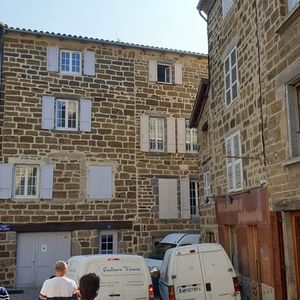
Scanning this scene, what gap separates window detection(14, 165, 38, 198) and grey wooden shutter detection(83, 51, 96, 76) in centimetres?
455

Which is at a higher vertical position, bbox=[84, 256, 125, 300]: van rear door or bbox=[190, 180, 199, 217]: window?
bbox=[190, 180, 199, 217]: window

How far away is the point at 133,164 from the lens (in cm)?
1894

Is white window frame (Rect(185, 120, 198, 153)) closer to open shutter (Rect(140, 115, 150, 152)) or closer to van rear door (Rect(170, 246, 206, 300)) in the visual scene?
open shutter (Rect(140, 115, 150, 152))

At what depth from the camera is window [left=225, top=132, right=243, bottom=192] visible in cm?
1082

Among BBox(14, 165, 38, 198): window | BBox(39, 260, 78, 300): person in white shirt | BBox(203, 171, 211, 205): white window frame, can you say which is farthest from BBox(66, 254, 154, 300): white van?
BBox(14, 165, 38, 198): window

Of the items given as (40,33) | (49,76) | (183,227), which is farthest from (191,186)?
(40,33)

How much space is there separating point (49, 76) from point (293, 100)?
40.1 ft

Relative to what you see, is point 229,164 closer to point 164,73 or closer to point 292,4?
point 292,4

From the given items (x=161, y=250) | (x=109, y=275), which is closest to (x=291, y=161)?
(x=109, y=275)

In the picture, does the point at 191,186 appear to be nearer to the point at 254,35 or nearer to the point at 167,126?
the point at 167,126

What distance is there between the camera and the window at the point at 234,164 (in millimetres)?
10820

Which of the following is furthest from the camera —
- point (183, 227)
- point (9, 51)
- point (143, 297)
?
point (183, 227)

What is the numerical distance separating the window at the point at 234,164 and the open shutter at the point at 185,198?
7.81 metres

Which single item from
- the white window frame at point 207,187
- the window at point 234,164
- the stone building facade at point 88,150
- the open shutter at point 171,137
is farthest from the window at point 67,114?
the window at point 234,164
